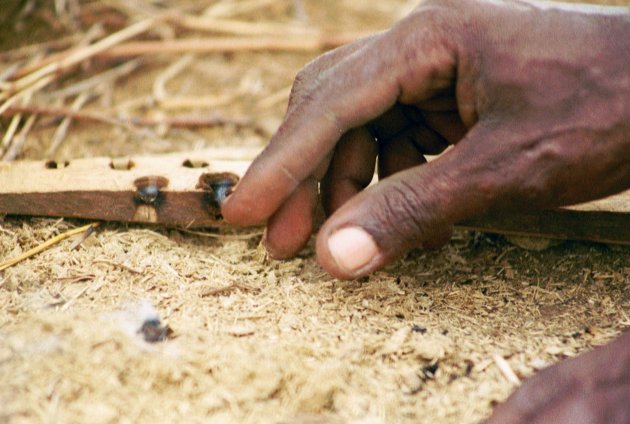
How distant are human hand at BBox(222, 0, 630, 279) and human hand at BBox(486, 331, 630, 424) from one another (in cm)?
33

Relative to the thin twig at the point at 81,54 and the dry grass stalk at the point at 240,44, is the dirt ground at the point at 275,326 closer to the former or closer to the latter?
the thin twig at the point at 81,54

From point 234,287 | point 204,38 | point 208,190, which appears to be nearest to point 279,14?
point 204,38

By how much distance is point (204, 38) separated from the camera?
323cm

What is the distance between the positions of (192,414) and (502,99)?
2.79ft

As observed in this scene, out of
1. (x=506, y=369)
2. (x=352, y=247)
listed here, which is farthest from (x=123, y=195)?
(x=506, y=369)

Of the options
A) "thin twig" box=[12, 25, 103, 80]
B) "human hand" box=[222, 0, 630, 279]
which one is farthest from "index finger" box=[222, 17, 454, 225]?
"thin twig" box=[12, 25, 103, 80]

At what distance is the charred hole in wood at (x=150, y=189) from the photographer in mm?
1620

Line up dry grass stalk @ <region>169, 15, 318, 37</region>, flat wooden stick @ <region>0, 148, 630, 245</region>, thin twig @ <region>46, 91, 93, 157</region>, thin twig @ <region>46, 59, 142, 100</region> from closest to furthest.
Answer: flat wooden stick @ <region>0, 148, 630, 245</region>
thin twig @ <region>46, 91, 93, 157</region>
thin twig @ <region>46, 59, 142, 100</region>
dry grass stalk @ <region>169, 15, 318, 37</region>

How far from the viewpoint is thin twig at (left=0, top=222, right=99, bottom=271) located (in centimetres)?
148

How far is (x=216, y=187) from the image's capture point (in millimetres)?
1636

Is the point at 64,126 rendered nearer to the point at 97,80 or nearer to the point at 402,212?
the point at 97,80

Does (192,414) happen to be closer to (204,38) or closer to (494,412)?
(494,412)

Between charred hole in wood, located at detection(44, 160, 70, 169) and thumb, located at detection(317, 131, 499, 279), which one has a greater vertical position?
thumb, located at detection(317, 131, 499, 279)

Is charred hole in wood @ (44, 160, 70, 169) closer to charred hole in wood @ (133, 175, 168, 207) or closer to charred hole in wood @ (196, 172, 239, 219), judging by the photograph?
charred hole in wood @ (133, 175, 168, 207)
